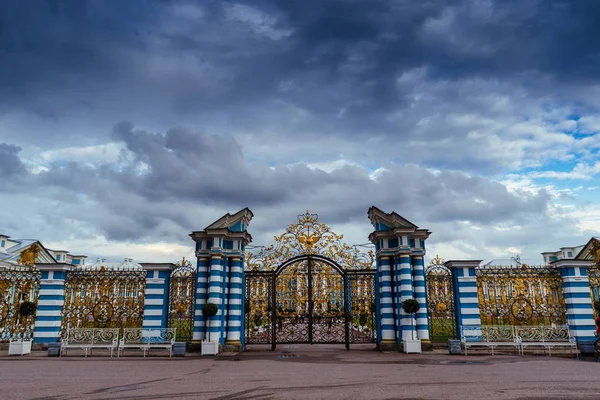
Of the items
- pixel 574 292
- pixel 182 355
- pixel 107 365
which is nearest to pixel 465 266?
pixel 574 292

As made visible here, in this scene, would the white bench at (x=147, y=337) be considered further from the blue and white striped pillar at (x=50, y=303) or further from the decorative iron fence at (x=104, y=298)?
the blue and white striped pillar at (x=50, y=303)

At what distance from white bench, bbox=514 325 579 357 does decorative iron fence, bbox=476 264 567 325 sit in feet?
2.38

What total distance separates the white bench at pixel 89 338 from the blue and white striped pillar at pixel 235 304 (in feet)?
13.9

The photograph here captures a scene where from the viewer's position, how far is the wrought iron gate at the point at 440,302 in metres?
18.1

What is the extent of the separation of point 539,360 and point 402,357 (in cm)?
436

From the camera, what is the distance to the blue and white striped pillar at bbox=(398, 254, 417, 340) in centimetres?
1723

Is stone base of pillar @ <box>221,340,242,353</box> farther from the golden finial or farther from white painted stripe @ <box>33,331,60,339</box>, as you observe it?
the golden finial

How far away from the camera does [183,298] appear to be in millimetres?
18234

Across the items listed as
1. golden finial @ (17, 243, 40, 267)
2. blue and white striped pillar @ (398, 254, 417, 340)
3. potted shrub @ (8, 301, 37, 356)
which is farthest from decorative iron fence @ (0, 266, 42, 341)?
blue and white striped pillar @ (398, 254, 417, 340)

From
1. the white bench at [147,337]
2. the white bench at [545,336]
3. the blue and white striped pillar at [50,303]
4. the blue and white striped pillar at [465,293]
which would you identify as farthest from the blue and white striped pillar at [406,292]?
the blue and white striped pillar at [50,303]

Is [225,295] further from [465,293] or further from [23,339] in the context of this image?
[465,293]

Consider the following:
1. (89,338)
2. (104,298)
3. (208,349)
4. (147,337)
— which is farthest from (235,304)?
(89,338)

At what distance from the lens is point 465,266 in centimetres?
1800

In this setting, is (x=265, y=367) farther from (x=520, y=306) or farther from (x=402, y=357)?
(x=520, y=306)
